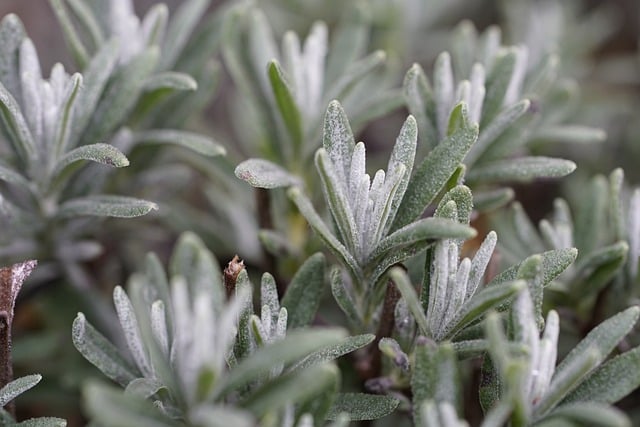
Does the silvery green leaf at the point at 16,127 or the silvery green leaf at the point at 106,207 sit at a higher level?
the silvery green leaf at the point at 16,127

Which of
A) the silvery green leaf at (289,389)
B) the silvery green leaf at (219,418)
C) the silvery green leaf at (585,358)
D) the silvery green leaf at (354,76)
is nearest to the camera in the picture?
the silvery green leaf at (219,418)

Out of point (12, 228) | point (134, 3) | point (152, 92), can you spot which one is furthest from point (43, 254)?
point (134, 3)

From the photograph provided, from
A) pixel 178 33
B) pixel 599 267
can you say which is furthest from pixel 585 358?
pixel 178 33

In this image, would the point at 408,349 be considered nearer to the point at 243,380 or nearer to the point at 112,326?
the point at 243,380

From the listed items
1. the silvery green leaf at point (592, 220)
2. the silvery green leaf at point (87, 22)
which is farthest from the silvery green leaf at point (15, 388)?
the silvery green leaf at point (592, 220)

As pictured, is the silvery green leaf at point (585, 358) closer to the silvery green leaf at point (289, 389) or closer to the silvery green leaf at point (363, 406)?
the silvery green leaf at point (363, 406)
